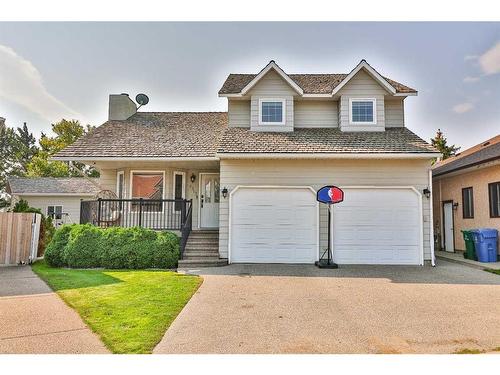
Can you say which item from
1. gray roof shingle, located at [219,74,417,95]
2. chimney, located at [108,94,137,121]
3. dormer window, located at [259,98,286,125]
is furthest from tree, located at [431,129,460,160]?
chimney, located at [108,94,137,121]

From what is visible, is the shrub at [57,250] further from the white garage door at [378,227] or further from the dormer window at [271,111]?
the white garage door at [378,227]

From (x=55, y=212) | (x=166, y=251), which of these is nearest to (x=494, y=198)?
(x=166, y=251)

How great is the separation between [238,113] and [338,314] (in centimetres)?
921

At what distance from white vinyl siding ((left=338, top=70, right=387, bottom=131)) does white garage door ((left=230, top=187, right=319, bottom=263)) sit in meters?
3.36

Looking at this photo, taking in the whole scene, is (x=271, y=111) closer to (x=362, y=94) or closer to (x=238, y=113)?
(x=238, y=113)

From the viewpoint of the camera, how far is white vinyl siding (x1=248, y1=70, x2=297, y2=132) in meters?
12.9

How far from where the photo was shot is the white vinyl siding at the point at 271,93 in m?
12.9

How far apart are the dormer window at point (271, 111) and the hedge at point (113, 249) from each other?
207 inches

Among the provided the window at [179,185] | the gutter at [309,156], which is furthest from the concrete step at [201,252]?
the gutter at [309,156]

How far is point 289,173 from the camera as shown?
1148 cm

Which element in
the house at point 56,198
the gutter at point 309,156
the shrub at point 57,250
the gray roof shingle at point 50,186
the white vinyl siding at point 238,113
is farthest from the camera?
the gray roof shingle at point 50,186
